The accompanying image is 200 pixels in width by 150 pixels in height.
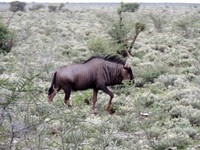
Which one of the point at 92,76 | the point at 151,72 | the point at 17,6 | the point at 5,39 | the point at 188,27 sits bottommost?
the point at 17,6

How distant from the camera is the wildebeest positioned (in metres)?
10.3

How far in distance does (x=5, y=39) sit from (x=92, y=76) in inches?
394

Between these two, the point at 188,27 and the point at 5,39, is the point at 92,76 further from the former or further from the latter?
the point at 188,27

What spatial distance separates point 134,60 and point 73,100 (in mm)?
7498

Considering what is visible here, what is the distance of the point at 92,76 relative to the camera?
10539mm

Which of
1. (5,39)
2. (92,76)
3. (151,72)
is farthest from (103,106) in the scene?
(5,39)

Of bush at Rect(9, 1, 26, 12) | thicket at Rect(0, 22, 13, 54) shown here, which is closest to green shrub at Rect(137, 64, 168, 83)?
thicket at Rect(0, 22, 13, 54)

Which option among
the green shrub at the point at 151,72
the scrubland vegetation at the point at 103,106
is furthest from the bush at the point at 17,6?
the green shrub at the point at 151,72

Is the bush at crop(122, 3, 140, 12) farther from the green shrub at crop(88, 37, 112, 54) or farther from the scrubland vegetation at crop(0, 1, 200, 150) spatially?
the green shrub at crop(88, 37, 112, 54)

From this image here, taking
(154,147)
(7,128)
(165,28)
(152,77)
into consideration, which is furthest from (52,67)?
(165,28)

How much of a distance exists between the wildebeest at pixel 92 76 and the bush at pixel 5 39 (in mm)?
9036

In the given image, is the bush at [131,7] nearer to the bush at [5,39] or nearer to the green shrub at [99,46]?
the bush at [5,39]

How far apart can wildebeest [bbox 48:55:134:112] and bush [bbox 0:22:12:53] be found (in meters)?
9.04

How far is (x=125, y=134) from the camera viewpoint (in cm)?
873
